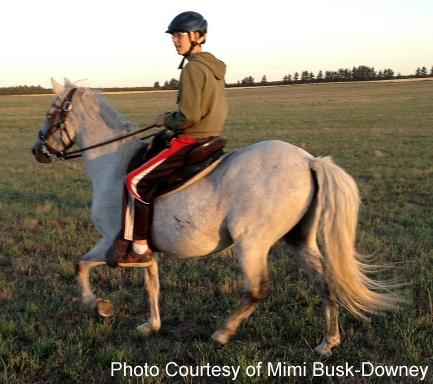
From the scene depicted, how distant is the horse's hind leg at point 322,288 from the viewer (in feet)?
14.1

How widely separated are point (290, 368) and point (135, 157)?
2.53 metres

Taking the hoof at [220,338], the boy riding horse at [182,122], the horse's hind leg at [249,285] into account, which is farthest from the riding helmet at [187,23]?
the hoof at [220,338]

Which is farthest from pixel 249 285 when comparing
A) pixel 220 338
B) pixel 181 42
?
pixel 181 42

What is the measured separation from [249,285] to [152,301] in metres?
1.22

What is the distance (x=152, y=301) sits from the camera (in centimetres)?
486

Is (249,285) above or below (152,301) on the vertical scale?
above

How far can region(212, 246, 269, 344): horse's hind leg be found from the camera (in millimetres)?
4160

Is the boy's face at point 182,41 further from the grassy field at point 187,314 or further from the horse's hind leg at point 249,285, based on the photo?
the grassy field at point 187,314

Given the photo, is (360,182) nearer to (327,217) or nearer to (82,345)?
(327,217)

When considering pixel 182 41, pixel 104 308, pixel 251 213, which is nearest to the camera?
pixel 251 213

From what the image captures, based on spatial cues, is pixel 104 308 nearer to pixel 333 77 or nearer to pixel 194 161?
pixel 194 161

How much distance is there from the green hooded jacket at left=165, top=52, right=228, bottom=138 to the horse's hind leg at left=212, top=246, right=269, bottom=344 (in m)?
1.23

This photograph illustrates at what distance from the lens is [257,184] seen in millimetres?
4086

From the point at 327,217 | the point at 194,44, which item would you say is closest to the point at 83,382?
the point at 327,217
